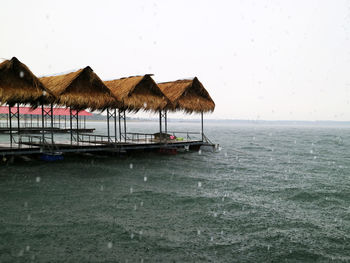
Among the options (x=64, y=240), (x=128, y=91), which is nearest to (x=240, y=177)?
(x=128, y=91)

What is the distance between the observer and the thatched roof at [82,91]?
55.3 feet

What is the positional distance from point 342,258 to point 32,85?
14996 mm

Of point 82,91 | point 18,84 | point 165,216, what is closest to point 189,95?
point 82,91

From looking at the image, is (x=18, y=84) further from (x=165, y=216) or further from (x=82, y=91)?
(x=165, y=216)

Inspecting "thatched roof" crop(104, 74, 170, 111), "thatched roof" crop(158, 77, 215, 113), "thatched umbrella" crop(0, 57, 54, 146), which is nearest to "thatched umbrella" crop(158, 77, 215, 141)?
"thatched roof" crop(158, 77, 215, 113)

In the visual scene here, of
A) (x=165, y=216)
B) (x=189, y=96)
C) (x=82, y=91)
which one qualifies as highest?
(x=189, y=96)

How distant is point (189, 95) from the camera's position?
24016 mm

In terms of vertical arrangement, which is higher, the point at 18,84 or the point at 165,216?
the point at 18,84

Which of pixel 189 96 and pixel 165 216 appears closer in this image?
pixel 165 216

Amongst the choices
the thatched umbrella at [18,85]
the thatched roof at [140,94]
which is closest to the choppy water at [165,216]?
the thatched umbrella at [18,85]

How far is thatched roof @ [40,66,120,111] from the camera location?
16.9 metres

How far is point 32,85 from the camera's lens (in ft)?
50.7

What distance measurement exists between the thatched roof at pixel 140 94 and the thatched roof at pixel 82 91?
0.97 metres

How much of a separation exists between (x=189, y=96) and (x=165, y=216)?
621 inches
